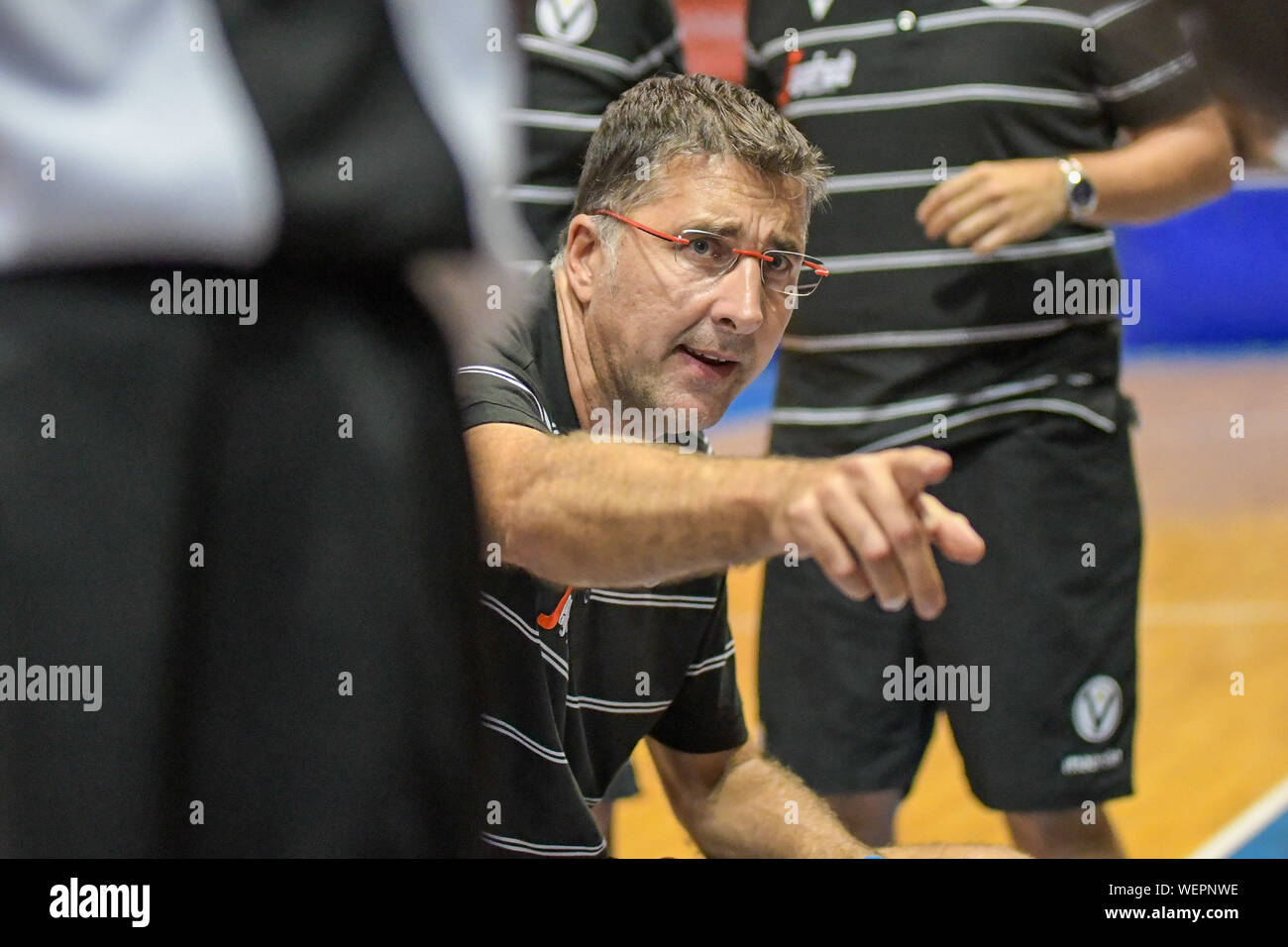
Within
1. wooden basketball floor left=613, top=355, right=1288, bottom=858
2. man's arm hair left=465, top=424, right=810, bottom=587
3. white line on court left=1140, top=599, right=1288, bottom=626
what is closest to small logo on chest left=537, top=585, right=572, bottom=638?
man's arm hair left=465, top=424, right=810, bottom=587

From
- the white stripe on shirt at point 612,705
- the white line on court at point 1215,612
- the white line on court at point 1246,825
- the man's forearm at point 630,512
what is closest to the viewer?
the man's forearm at point 630,512

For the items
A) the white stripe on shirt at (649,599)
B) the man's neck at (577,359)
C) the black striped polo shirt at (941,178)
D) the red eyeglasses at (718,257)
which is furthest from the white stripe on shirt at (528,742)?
the black striped polo shirt at (941,178)

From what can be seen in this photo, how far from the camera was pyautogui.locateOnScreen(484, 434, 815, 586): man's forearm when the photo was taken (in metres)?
0.59

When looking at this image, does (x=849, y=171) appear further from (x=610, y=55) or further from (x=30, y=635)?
(x=30, y=635)

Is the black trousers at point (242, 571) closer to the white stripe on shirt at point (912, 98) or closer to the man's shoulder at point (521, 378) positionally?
the man's shoulder at point (521, 378)

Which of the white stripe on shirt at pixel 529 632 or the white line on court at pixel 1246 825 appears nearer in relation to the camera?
the white stripe on shirt at pixel 529 632

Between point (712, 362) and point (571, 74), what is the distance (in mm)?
256

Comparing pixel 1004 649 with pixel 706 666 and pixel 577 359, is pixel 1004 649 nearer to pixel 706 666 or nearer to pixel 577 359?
pixel 706 666

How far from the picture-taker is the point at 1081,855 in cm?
131

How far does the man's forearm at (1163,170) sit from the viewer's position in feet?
4.04

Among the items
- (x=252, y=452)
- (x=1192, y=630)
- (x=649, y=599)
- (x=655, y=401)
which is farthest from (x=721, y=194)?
(x=1192, y=630)

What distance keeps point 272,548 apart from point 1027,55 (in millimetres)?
1024

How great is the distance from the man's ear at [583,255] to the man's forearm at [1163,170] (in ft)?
1.63
